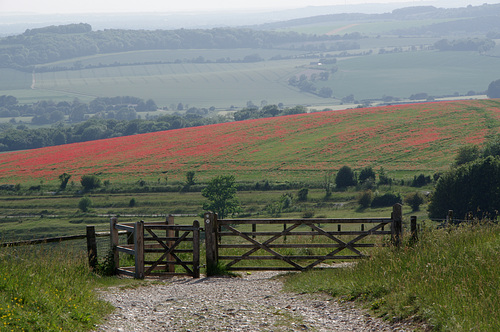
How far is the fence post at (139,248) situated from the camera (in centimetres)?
1459

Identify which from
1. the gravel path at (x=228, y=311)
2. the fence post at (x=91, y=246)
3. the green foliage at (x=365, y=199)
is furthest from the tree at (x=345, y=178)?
the gravel path at (x=228, y=311)

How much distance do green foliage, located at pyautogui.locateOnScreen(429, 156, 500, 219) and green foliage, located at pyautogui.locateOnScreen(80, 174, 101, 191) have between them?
4290 centimetres

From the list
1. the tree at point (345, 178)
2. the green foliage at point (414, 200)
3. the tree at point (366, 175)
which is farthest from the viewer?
the tree at point (366, 175)

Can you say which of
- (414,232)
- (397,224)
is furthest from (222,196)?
(414,232)

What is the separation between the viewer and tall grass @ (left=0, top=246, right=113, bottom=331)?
8.45m

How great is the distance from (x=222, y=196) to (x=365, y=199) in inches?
639

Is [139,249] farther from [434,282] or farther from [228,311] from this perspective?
[434,282]

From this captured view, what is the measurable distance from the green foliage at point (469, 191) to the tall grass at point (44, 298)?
4461cm

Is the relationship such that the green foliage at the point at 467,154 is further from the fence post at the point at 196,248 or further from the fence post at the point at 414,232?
the fence post at the point at 196,248

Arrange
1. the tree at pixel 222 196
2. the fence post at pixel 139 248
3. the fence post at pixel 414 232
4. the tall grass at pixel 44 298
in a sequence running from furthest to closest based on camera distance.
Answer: the tree at pixel 222 196 → the fence post at pixel 139 248 → the fence post at pixel 414 232 → the tall grass at pixel 44 298

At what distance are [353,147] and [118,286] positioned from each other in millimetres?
73980

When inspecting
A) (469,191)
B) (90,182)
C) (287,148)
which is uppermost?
(287,148)

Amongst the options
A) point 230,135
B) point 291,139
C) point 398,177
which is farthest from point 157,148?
point 398,177

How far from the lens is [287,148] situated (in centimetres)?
8744
